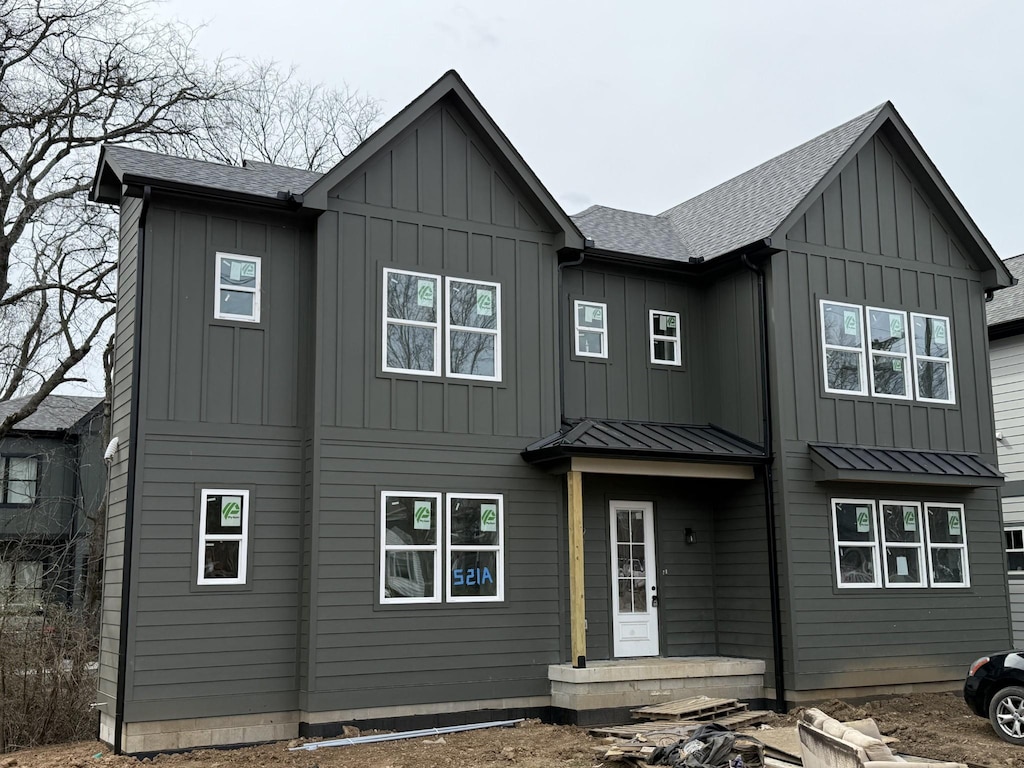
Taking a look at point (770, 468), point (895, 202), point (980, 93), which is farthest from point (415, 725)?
point (980, 93)

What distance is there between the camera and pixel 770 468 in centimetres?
1442

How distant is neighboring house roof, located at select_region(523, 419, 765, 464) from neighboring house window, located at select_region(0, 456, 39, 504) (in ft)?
78.8

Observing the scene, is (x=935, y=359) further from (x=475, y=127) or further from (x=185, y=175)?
(x=185, y=175)

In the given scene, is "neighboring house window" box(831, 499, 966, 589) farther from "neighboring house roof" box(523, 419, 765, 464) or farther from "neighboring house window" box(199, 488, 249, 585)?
"neighboring house window" box(199, 488, 249, 585)

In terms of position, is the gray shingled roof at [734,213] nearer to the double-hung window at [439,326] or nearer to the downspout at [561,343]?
the downspout at [561,343]

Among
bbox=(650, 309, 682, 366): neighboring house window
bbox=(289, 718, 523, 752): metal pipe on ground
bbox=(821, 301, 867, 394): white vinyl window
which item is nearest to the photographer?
bbox=(289, 718, 523, 752): metal pipe on ground

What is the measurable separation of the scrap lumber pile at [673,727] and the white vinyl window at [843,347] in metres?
4.93

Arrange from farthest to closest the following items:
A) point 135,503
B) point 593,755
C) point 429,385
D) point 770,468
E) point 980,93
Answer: point 980,93
point 770,468
point 429,385
point 135,503
point 593,755

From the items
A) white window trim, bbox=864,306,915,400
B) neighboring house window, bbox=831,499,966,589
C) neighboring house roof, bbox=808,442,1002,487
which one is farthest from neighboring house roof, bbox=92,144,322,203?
neighboring house window, bbox=831,499,966,589

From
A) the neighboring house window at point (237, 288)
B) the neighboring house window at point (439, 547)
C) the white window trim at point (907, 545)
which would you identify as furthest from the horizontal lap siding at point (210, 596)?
the white window trim at point (907, 545)

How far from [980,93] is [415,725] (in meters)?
12.6

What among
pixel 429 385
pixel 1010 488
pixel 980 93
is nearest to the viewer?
pixel 429 385

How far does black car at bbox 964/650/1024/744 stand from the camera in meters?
11.3

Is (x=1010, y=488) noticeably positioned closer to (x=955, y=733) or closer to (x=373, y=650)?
(x=955, y=733)
